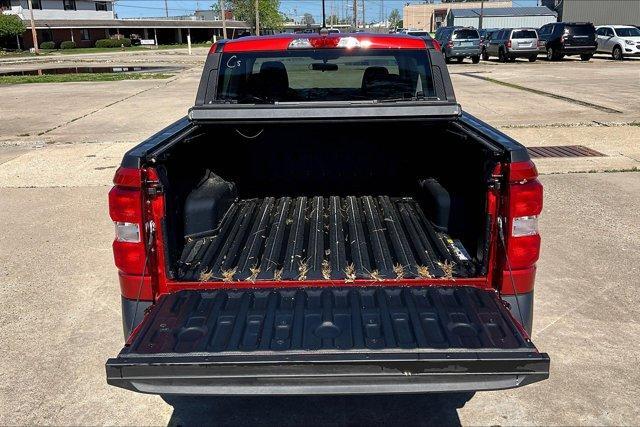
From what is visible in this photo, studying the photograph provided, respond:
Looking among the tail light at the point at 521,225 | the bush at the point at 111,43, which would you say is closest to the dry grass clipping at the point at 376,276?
the tail light at the point at 521,225

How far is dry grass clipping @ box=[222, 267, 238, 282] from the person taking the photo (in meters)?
3.13

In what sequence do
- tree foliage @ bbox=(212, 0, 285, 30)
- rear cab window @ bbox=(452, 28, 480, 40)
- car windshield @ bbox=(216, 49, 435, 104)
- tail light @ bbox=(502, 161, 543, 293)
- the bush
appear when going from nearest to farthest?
tail light @ bbox=(502, 161, 543, 293), car windshield @ bbox=(216, 49, 435, 104), rear cab window @ bbox=(452, 28, 480, 40), the bush, tree foliage @ bbox=(212, 0, 285, 30)

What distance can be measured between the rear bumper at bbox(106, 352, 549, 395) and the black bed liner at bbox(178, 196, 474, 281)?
815 millimetres

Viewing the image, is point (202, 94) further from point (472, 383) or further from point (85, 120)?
point (85, 120)

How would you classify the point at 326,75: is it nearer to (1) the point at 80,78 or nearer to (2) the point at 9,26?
(1) the point at 80,78

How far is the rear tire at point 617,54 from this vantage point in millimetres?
29562

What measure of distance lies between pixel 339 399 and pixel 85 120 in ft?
40.5

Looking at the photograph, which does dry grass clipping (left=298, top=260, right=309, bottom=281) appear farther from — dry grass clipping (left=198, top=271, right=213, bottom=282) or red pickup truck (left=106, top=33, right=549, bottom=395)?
dry grass clipping (left=198, top=271, right=213, bottom=282)

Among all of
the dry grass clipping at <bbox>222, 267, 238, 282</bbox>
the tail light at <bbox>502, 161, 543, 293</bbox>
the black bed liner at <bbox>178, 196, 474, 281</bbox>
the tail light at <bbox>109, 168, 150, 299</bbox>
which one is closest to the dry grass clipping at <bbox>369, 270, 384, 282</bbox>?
the black bed liner at <bbox>178, 196, 474, 281</bbox>

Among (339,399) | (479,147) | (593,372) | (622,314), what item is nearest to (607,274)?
(622,314)

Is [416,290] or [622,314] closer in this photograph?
[416,290]

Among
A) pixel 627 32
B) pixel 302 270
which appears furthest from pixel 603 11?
pixel 302 270

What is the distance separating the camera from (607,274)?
4.84m

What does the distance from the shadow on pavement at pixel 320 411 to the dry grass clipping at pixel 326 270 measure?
70cm
